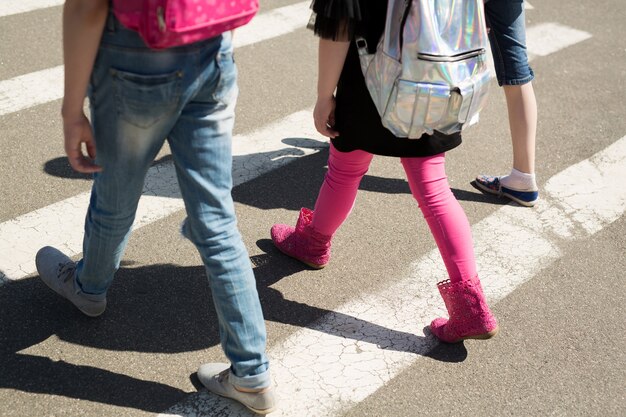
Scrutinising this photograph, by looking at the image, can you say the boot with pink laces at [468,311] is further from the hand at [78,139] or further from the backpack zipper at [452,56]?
the hand at [78,139]

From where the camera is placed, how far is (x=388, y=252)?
3.94 metres

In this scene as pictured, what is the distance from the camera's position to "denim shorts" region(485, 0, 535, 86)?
402cm

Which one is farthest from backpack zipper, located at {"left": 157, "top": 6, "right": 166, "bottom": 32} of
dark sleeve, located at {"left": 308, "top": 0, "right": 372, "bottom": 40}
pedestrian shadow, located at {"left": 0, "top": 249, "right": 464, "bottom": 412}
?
pedestrian shadow, located at {"left": 0, "top": 249, "right": 464, "bottom": 412}

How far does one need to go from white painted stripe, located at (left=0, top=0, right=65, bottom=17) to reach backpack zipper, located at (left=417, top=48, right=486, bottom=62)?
13.0ft

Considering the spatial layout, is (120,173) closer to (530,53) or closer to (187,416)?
(187,416)

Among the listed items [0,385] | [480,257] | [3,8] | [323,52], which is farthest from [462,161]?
[3,8]

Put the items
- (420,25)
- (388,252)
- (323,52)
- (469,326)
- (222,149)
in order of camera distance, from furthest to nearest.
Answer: (388,252) < (469,326) < (323,52) < (420,25) < (222,149)

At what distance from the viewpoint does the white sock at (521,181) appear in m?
4.40

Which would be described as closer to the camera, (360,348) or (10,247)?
(360,348)

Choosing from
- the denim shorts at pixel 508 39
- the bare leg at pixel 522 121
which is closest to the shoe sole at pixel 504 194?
the bare leg at pixel 522 121

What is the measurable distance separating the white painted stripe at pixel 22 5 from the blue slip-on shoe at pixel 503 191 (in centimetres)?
334

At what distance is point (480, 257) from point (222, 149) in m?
1.80

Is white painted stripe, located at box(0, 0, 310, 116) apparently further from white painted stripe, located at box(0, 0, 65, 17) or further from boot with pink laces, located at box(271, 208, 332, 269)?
boot with pink laces, located at box(271, 208, 332, 269)

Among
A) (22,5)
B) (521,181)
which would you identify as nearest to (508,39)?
(521,181)
